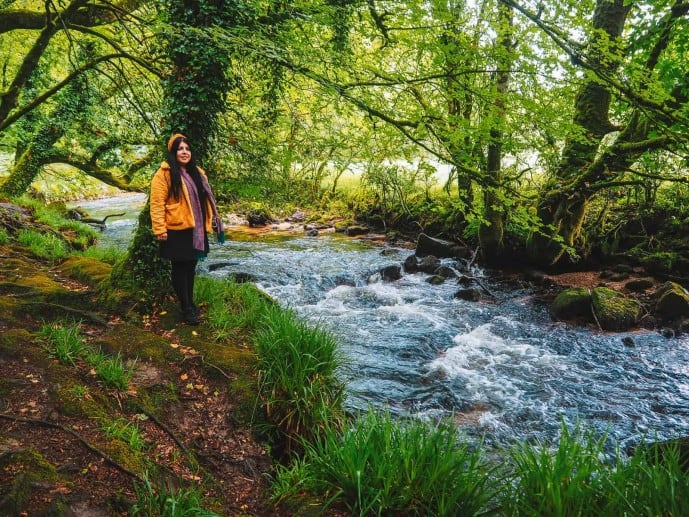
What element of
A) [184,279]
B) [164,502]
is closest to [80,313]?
[184,279]

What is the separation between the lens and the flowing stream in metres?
5.67

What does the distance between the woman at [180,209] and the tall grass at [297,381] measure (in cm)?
131

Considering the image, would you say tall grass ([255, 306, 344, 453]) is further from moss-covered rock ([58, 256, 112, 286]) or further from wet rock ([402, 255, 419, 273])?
wet rock ([402, 255, 419, 273])

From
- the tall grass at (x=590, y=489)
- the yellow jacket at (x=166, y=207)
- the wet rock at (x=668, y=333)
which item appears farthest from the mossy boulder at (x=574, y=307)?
the yellow jacket at (x=166, y=207)

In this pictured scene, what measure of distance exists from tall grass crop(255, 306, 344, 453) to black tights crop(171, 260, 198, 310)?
116 centimetres

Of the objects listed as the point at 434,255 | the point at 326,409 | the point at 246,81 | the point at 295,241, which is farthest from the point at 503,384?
the point at 295,241

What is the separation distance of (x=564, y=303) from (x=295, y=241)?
37.9ft

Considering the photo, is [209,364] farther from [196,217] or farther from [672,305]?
[672,305]

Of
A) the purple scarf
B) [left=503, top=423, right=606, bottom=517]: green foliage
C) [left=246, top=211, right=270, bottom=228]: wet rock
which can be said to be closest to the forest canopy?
the purple scarf

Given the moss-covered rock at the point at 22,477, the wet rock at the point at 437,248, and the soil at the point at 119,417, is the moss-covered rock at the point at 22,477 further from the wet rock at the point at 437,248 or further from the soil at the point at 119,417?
the wet rock at the point at 437,248

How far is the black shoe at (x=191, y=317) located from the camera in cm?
532

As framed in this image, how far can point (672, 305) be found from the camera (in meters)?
8.75

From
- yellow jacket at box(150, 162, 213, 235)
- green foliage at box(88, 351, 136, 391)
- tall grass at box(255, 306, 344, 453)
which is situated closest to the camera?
green foliage at box(88, 351, 136, 391)

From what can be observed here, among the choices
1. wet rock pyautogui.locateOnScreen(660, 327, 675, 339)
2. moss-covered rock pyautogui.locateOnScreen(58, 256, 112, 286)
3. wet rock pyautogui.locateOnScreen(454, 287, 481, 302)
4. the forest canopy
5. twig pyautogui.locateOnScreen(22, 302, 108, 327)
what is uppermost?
the forest canopy
